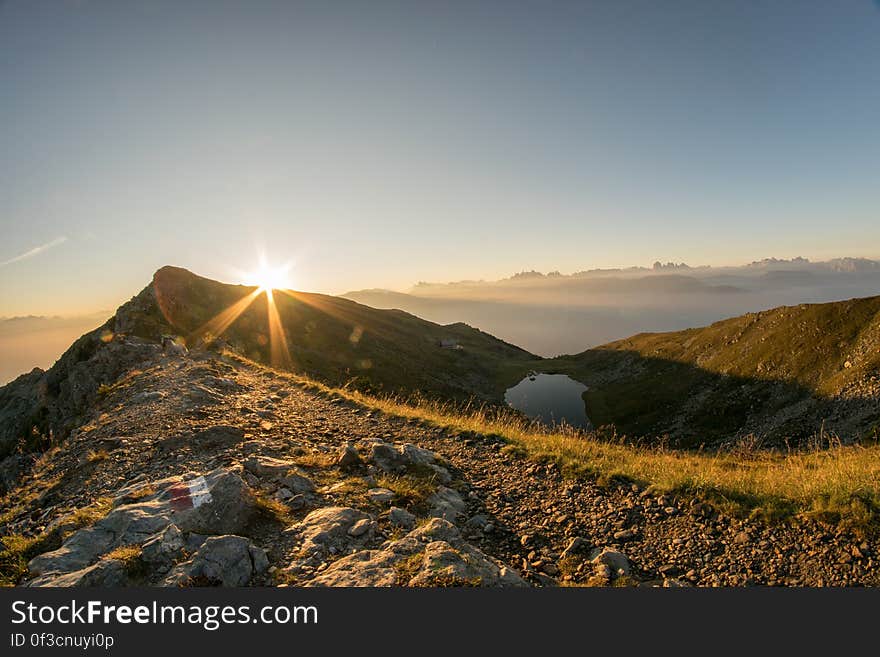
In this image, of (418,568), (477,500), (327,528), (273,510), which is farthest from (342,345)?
(418,568)

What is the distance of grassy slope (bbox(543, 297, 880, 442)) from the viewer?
54.4 meters

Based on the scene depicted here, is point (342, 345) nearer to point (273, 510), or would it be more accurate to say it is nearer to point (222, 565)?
point (273, 510)

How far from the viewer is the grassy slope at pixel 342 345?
2227 inches

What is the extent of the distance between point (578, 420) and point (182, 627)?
9134 cm

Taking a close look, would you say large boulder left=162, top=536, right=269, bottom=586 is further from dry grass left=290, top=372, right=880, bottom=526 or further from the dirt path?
dry grass left=290, top=372, right=880, bottom=526

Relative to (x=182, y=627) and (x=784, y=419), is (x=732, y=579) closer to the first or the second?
(x=182, y=627)

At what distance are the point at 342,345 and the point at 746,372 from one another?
2941 inches

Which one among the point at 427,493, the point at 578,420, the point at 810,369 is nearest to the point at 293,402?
the point at 427,493

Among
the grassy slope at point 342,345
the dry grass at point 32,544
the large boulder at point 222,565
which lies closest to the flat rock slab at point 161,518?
the dry grass at point 32,544

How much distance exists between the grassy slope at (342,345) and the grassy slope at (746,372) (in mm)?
34095

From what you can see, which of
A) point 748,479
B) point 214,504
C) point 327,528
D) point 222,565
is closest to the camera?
point 222,565

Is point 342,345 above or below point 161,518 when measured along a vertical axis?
below

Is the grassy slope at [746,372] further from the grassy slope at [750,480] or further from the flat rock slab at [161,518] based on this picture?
the flat rock slab at [161,518]

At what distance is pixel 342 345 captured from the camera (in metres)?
78.4
